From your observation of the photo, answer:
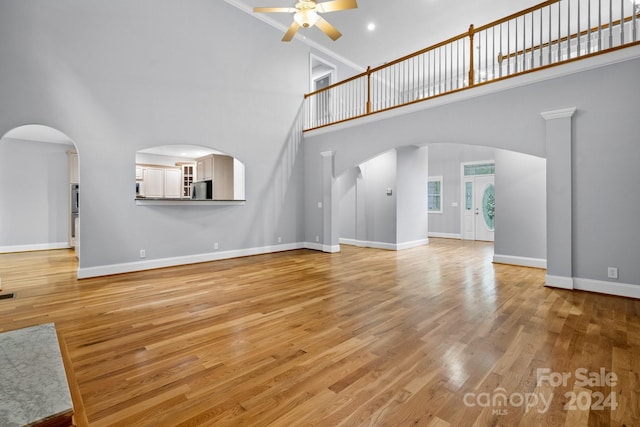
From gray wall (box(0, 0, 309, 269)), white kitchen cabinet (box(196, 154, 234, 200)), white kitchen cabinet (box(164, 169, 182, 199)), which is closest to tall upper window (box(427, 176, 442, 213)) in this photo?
gray wall (box(0, 0, 309, 269))

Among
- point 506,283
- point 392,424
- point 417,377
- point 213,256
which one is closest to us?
point 392,424

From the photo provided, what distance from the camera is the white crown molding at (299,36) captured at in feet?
21.4

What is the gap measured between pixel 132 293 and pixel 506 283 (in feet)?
17.0

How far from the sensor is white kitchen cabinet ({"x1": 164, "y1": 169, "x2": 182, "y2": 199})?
9453 millimetres

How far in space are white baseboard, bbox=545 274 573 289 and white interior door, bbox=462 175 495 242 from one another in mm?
5491

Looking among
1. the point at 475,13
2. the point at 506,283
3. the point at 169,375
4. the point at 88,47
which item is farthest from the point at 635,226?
the point at 88,47

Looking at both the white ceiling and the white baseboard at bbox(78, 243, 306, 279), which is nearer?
the white baseboard at bbox(78, 243, 306, 279)

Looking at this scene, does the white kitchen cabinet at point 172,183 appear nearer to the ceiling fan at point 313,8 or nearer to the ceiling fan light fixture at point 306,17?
the ceiling fan at point 313,8

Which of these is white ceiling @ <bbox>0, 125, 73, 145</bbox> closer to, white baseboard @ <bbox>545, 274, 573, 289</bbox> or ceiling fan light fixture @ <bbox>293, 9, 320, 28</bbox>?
ceiling fan light fixture @ <bbox>293, 9, 320, 28</bbox>

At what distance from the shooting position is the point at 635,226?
368 centimetres

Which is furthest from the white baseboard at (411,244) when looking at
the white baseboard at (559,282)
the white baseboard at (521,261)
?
the white baseboard at (559,282)

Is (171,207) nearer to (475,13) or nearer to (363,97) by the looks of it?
(363,97)

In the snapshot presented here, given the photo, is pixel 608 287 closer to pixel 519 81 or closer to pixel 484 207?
pixel 519 81

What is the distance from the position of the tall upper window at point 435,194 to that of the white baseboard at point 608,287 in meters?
6.76
